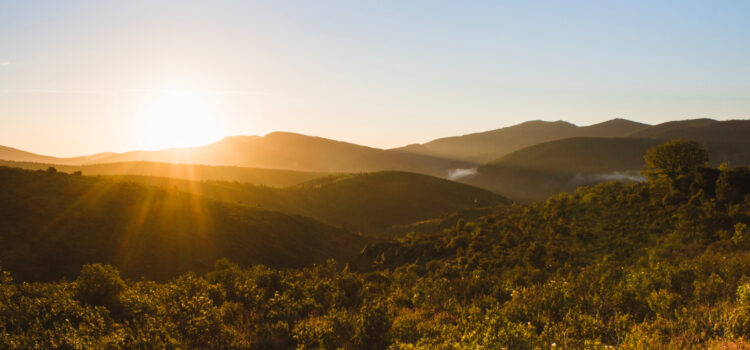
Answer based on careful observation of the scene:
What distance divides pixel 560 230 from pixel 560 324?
13.6 m

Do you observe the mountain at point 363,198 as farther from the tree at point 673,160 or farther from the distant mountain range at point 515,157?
the distant mountain range at point 515,157

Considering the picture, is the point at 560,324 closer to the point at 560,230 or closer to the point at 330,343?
the point at 330,343

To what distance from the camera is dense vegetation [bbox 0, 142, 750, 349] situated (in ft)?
19.8

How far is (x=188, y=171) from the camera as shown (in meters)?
96.7

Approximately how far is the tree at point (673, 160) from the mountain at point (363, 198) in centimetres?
2919

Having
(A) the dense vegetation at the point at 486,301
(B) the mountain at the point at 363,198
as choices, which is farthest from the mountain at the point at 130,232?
(B) the mountain at the point at 363,198

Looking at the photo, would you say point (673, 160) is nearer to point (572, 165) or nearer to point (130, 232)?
point (130, 232)

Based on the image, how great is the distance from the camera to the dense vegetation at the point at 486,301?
6.04m

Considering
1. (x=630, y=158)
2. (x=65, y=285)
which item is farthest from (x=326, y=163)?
(x=65, y=285)

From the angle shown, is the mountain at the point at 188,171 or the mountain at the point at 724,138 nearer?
the mountain at the point at 188,171

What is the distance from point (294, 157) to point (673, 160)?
569 feet

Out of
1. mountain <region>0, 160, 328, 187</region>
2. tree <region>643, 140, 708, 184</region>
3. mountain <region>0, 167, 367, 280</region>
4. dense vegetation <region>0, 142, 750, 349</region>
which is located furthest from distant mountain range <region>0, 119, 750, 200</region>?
dense vegetation <region>0, 142, 750, 349</region>

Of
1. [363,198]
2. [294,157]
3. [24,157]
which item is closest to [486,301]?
[363,198]

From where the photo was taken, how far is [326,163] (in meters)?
183
